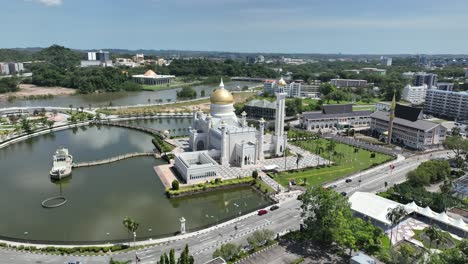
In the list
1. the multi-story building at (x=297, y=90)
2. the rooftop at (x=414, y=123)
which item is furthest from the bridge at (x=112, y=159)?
the multi-story building at (x=297, y=90)

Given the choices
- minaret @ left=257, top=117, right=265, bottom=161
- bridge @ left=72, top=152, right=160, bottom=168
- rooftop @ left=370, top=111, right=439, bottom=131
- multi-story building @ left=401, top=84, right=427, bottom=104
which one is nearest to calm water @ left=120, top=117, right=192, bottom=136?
A: bridge @ left=72, top=152, right=160, bottom=168

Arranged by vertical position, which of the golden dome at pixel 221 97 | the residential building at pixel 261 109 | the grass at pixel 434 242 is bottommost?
the grass at pixel 434 242

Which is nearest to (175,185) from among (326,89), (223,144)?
(223,144)

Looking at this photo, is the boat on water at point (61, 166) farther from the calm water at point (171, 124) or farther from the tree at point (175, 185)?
the calm water at point (171, 124)

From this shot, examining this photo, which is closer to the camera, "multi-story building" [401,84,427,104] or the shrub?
the shrub

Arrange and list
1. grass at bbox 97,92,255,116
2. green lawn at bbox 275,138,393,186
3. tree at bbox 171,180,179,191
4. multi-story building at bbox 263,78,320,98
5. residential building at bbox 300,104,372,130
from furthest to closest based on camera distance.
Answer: multi-story building at bbox 263,78,320,98
grass at bbox 97,92,255,116
residential building at bbox 300,104,372,130
green lawn at bbox 275,138,393,186
tree at bbox 171,180,179,191

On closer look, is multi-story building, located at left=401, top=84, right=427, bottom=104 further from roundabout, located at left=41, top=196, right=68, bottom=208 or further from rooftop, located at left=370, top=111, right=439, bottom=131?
roundabout, located at left=41, top=196, right=68, bottom=208

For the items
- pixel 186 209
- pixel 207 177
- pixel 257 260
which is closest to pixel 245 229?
pixel 257 260
